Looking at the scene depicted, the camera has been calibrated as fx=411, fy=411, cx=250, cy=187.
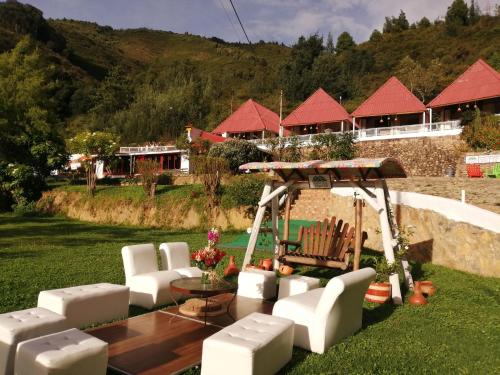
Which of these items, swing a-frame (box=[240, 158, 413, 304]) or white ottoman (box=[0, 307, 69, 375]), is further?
swing a-frame (box=[240, 158, 413, 304])

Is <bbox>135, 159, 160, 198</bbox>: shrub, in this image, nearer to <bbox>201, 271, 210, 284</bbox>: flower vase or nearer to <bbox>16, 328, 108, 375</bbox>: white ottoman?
<bbox>201, 271, 210, 284</bbox>: flower vase

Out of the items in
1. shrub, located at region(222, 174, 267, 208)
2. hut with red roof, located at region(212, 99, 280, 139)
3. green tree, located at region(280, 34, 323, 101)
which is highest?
green tree, located at region(280, 34, 323, 101)

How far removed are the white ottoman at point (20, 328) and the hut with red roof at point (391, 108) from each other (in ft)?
91.2

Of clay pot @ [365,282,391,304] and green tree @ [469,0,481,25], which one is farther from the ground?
green tree @ [469,0,481,25]

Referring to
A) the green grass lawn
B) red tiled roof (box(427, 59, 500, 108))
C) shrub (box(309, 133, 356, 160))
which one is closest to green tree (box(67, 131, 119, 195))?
shrub (box(309, 133, 356, 160))

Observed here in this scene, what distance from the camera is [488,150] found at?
1856 centimetres

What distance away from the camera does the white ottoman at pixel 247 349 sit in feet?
10.8

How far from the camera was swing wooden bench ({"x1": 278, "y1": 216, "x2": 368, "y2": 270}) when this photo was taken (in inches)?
286

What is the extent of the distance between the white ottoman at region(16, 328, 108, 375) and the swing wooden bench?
475 cm

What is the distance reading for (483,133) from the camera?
19.8 metres

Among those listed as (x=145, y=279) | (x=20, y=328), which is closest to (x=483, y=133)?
(x=145, y=279)

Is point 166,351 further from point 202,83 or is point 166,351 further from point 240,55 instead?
point 240,55

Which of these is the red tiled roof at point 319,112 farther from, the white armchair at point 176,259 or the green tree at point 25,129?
the white armchair at point 176,259

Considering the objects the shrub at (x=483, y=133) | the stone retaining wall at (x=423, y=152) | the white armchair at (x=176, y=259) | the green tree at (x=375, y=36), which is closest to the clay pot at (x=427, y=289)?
the white armchair at (x=176, y=259)
